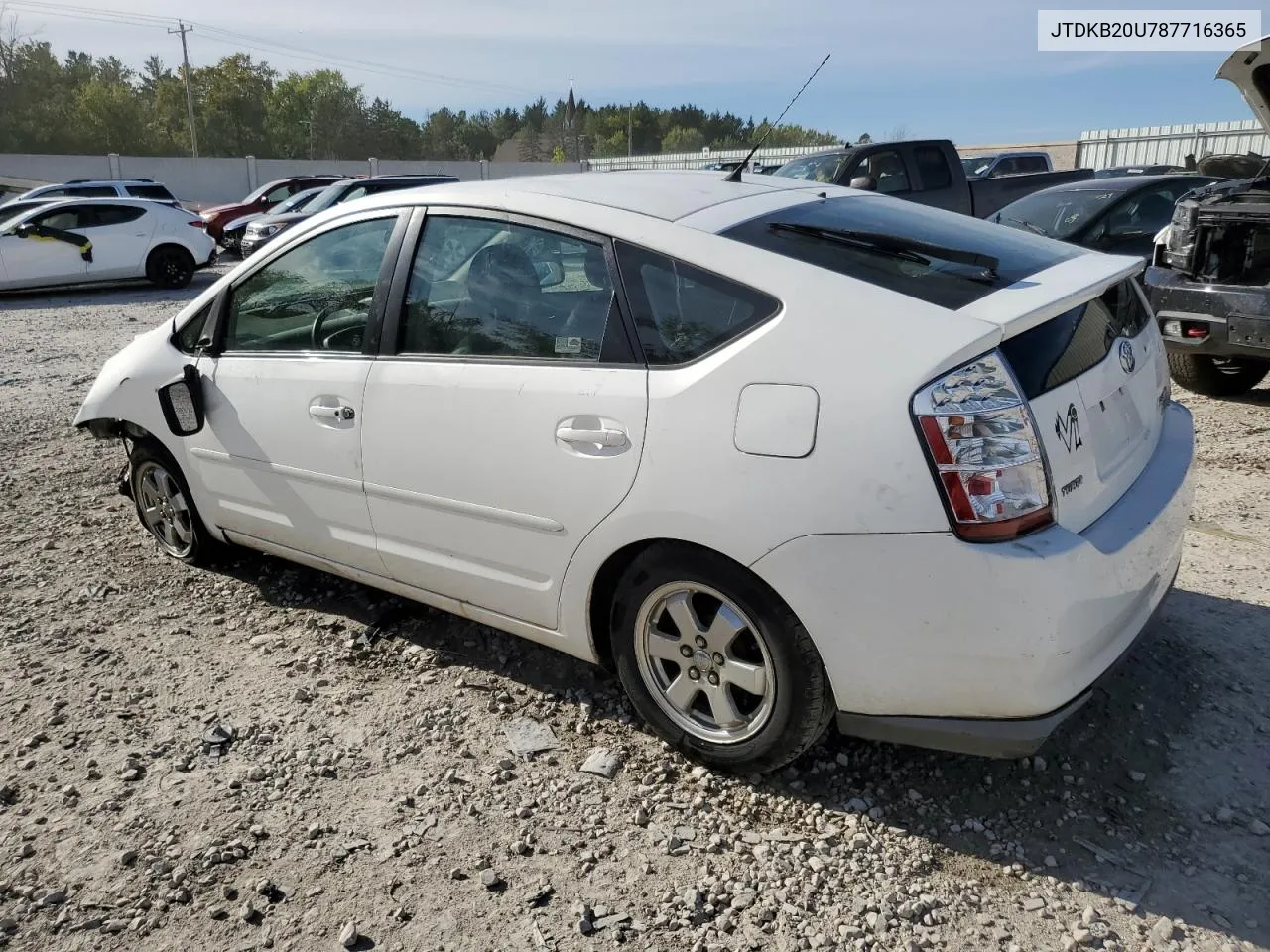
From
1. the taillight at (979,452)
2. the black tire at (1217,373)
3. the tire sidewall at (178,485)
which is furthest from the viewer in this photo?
the black tire at (1217,373)

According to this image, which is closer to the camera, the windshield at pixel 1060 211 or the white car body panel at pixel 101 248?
the windshield at pixel 1060 211

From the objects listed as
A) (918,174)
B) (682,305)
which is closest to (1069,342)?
(682,305)

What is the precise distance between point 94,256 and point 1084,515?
16.8m

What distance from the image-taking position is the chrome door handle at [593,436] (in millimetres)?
2656

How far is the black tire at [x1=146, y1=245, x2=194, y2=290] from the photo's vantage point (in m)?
16.3

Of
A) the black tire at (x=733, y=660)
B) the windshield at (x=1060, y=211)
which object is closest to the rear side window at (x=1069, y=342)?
the black tire at (x=733, y=660)

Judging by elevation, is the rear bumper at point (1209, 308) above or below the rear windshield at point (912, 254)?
below

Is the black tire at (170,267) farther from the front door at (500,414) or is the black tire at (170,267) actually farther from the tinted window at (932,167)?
the front door at (500,414)

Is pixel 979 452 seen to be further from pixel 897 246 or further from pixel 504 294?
pixel 504 294

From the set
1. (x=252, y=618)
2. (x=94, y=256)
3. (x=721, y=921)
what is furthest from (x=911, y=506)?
(x=94, y=256)

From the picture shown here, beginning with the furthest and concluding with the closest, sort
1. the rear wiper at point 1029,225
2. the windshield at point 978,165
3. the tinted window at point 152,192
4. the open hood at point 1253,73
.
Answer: the tinted window at point 152,192
the windshield at point 978,165
the rear wiper at point 1029,225
the open hood at point 1253,73

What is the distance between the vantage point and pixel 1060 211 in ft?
29.3

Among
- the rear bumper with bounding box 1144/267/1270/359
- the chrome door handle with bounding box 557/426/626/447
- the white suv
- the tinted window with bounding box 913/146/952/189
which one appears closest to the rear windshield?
the chrome door handle with bounding box 557/426/626/447

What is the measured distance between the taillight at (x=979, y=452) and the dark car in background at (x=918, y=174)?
31.5ft
